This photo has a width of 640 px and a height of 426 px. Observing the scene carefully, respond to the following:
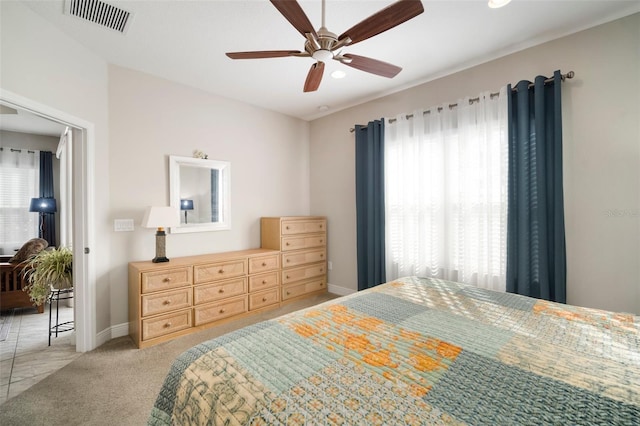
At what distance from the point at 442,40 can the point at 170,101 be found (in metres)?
2.92

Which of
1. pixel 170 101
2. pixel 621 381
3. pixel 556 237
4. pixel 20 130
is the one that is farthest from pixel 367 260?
pixel 20 130

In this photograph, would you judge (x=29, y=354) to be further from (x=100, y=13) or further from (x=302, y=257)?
(x=100, y=13)

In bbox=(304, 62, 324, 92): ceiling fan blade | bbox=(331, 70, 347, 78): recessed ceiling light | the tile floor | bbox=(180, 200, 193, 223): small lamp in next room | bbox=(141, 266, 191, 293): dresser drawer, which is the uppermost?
bbox=(331, 70, 347, 78): recessed ceiling light

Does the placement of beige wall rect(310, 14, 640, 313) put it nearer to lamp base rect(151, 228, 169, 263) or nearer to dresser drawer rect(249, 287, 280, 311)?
dresser drawer rect(249, 287, 280, 311)

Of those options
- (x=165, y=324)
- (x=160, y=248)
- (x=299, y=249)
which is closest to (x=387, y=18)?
(x=160, y=248)

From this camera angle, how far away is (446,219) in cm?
302

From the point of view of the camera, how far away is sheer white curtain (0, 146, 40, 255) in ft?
15.9

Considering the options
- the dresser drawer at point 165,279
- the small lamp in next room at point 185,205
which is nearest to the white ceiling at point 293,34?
the small lamp in next room at point 185,205

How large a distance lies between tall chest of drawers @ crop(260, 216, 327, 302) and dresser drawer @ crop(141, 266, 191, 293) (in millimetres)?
1220

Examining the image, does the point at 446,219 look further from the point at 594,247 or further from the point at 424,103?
the point at 424,103

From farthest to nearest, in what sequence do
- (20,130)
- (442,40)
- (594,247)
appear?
(20,130) < (442,40) < (594,247)

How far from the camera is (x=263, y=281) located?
3510 millimetres

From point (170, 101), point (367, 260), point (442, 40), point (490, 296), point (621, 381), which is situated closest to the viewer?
point (621, 381)

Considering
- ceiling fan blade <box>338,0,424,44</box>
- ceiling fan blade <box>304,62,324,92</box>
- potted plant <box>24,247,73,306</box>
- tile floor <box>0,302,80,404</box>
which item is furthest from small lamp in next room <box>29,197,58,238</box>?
ceiling fan blade <box>338,0,424,44</box>
